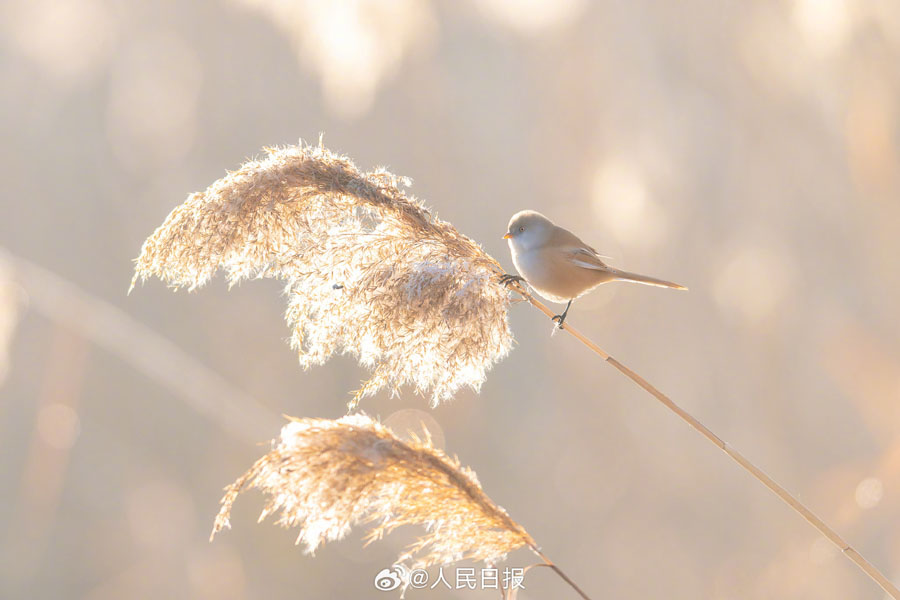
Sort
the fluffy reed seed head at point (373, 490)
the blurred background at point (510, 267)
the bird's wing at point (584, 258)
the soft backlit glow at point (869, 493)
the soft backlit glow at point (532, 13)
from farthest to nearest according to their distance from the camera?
the soft backlit glow at point (532, 13)
the blurred background at point (510, 267)
the soft backlit glow at point (869, 493)
the bird's wing at point (584, 258)
the fluffy reed seed head at point (373, 490)

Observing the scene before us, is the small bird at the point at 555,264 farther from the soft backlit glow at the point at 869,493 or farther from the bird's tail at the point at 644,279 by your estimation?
the soft backlit glow at the point at 869,493

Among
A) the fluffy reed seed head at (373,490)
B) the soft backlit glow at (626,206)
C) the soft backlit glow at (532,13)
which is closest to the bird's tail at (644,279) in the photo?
the fluffy reed seed head at (373,490)

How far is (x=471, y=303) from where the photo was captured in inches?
35.3

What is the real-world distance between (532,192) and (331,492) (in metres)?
2.33

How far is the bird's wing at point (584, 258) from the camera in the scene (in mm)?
1012

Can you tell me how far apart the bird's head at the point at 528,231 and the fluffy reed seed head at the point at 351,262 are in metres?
0.12

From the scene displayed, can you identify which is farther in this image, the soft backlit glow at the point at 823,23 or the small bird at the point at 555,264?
the soft backlit glow at the point at 823,23

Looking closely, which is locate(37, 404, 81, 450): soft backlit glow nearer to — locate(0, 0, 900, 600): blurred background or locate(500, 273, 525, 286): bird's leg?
locate(0, 0, 900, 600): blurred background

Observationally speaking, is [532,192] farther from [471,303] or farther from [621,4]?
[471,303]

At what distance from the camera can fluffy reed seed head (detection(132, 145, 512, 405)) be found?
89cm

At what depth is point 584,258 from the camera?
1033 mm

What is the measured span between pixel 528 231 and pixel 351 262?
0.31m

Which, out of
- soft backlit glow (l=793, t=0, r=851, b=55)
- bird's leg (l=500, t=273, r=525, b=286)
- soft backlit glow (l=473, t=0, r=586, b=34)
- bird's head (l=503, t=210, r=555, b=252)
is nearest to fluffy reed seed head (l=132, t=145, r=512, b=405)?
bird's leg (l=500, t=273, r=525, b=286)

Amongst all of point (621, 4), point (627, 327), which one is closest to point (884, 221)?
point (627, 327)
